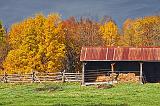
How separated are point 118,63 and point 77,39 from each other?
27407 millimetres

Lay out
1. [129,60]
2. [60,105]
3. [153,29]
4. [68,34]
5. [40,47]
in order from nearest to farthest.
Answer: [60,105] → [129,60] → [40,47] → [68,34] → [153,29]

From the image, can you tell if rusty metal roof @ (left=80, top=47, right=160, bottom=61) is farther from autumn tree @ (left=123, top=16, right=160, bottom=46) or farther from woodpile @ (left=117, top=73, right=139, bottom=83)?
autumn tree @ (left=123, top=16, right=160, bottom=46)

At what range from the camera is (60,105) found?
22.9m

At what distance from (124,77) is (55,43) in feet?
53.5

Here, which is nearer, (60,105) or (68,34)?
(60,105)

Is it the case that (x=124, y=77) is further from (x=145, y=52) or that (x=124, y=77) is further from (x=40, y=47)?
(x=40, y=47)

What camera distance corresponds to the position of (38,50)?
59.6 m

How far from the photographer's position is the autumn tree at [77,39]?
70.1 metres

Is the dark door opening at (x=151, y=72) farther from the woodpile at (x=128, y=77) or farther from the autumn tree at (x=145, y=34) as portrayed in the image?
the autumn tree at (x=145, y=34)

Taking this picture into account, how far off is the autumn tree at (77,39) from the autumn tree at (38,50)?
8.11m

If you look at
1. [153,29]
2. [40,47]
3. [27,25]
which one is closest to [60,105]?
[40,47]

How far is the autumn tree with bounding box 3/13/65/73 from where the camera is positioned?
58.7m

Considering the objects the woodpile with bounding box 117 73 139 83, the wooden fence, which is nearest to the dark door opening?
the woodpile with bounding box 117 73 139 83

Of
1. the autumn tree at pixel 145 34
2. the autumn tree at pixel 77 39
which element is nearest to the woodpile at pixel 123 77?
the autumn tree at pixel 77 39
